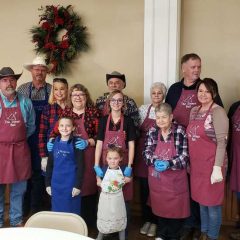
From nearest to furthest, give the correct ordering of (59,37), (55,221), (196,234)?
(55,221) → (196,234) → (59,37)

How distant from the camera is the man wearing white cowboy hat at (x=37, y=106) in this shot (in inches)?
138

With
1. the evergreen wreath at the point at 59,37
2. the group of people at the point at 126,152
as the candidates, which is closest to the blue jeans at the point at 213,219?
the group of people at the point at 126,152

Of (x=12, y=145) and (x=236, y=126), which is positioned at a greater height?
(x=236, y=126)

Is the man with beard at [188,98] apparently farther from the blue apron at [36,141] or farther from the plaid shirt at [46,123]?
the blue apron at [36,141]

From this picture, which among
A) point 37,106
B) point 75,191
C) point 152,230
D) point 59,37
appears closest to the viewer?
point 75,191

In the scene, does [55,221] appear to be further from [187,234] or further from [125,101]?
[187,234]

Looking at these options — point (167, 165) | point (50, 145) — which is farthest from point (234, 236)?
point (50, 145)

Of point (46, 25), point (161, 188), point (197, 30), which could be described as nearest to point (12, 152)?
point (161, 188)

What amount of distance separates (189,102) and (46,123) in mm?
1225

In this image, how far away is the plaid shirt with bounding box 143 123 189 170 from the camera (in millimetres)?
2779

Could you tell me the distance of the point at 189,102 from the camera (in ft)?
9.98

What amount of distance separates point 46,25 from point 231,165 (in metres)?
2.42

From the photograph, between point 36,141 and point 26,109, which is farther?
point 36,141

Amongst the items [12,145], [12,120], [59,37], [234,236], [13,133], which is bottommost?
[234,236]
